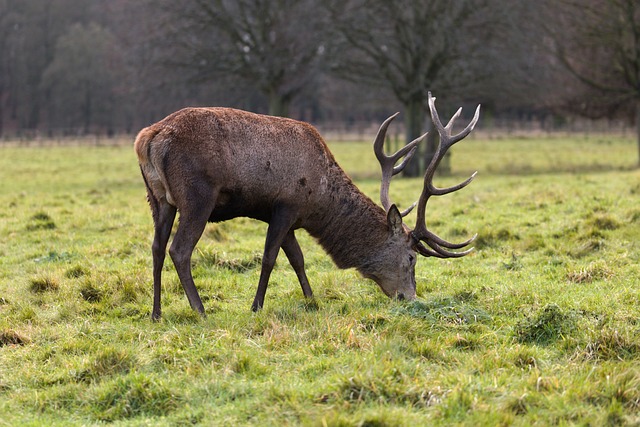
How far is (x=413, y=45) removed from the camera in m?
22.6

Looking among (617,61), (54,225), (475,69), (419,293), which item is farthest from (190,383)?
(617,61)

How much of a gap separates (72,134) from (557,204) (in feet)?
140

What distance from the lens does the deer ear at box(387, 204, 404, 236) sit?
6.98 meters

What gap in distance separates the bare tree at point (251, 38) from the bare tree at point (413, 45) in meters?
0.89

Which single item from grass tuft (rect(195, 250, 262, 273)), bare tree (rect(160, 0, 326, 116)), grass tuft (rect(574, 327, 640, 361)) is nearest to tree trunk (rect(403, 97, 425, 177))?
bare tree (rect(160, 0, 326, 116))

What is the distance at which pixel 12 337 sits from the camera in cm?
574

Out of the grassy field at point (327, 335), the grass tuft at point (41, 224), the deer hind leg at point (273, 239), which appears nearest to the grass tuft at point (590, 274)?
the grassy field at point (327, 335)

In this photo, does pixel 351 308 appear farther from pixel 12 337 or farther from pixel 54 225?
pixel 54 225

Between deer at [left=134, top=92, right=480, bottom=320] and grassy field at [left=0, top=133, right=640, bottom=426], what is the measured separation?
35cm

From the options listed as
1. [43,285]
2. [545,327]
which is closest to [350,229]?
[545,327]

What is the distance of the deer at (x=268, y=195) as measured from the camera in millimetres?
6242

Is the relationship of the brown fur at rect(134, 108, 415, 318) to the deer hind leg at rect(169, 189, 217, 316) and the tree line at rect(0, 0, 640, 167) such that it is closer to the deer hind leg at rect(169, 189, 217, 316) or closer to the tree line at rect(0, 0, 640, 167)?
Result: the deer hind leg at rect(169, 189, 217, 316)

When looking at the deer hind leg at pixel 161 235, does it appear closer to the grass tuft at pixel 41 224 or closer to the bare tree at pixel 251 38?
the grass tuft at pixel 41 224

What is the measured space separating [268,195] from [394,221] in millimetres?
1267
